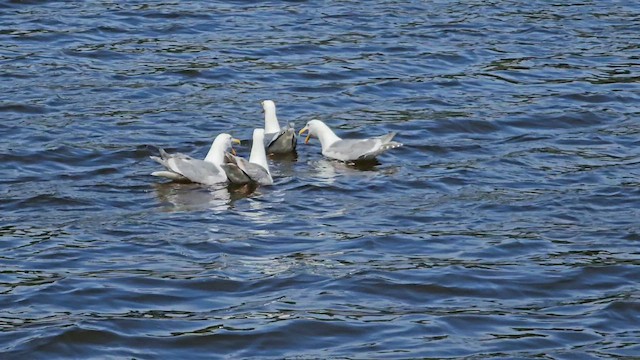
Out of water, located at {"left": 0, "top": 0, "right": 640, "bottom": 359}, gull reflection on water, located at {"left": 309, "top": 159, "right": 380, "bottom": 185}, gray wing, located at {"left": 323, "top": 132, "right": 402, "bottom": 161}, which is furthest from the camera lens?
gray wing, located at {"left": 323, "top": 132, "right": 402, "bottom": 161}

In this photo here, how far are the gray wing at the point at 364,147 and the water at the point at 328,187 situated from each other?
0.58 ft

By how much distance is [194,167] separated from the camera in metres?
13.1

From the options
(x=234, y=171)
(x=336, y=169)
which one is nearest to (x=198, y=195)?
(x=234, y=171)

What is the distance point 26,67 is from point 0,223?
6530 mm

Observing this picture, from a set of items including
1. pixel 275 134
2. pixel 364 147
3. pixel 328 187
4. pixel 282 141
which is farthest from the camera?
pixel 275 134

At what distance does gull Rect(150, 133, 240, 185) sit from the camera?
42.5 feet

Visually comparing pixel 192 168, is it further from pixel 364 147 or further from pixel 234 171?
pixel 364 147

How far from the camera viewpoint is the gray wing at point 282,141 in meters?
14.4

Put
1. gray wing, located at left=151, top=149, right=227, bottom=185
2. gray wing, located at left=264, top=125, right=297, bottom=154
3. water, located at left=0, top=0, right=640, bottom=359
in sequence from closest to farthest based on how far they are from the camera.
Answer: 1. water, located at left=0, top=0, right=640, bottom=359
2. gray wing, located at left=151, top=149, right=227, bottom=185
3. gray wing, located at left=264, top=125, right=297, bottom=154

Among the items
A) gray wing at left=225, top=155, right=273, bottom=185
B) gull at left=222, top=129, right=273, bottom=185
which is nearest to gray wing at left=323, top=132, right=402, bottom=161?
gull at left=222, top=129, right=273, bottom=185

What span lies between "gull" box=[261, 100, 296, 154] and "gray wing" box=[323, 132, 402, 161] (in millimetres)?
551

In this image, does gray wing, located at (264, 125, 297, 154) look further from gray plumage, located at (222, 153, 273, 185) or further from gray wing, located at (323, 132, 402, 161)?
gray plumage, located at (222, 153, 273, 185)

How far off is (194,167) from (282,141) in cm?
169

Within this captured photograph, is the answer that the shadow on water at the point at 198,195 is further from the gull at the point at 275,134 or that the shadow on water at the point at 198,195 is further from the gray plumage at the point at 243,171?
the gull at the point at 275,134
